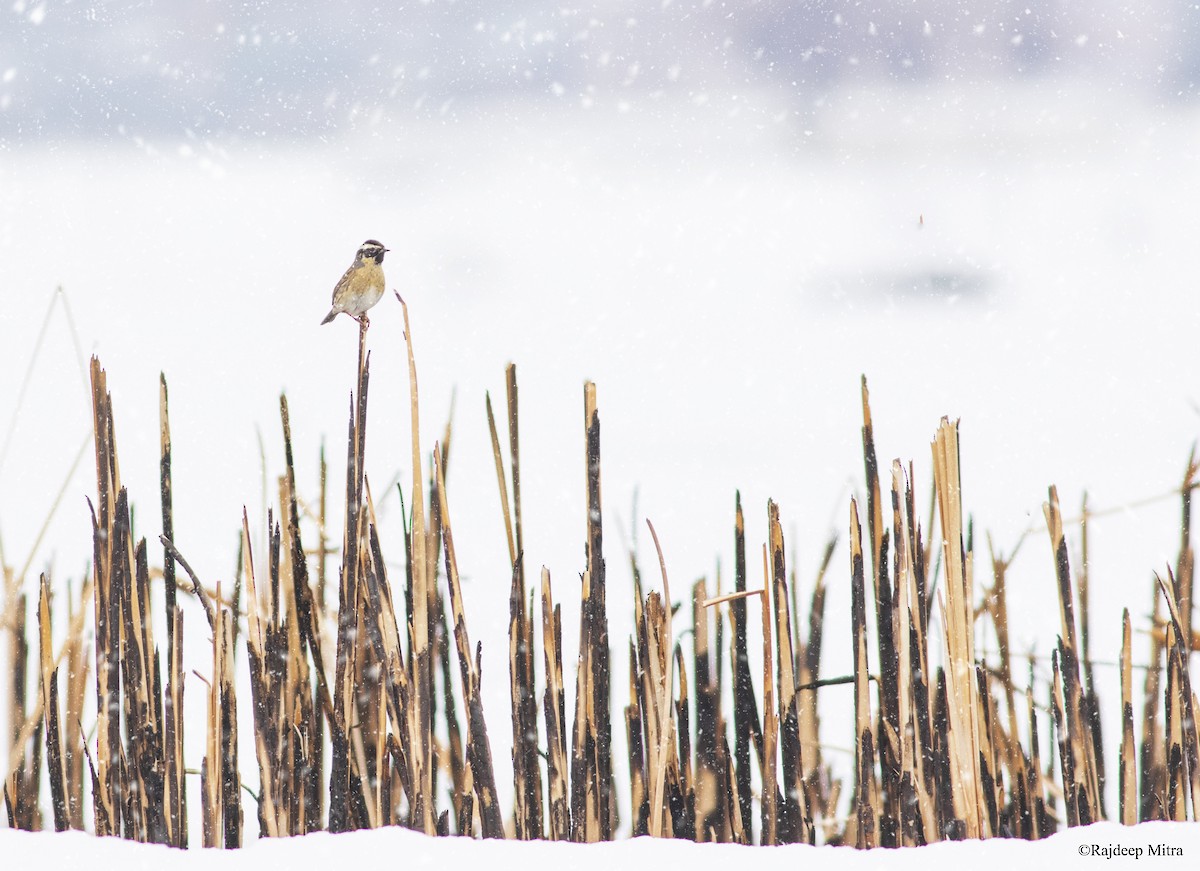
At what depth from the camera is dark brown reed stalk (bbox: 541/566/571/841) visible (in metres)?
2.11

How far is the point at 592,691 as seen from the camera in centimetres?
213

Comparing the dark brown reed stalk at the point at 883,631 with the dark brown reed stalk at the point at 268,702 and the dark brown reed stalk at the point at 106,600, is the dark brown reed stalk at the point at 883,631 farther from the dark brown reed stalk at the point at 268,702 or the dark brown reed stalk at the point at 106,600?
the dark brown reed stalk at the point at 106,600

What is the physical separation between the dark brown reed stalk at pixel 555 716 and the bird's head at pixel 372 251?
125 cm

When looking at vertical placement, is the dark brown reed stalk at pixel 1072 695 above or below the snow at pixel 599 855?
above

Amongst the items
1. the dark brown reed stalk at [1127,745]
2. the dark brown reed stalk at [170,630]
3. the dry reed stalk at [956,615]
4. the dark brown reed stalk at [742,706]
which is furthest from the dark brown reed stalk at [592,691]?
the dark brown reed stalk at [1127,745]

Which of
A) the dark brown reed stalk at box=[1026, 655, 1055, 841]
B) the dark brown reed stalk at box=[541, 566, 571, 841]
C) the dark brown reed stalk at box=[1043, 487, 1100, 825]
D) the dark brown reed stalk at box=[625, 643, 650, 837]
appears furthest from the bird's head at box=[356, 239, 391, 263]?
the dark brown reed stalk at box=[1026, 655, 1055, 841]

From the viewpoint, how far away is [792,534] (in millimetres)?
2326

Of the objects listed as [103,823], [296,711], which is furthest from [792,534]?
[103,823]

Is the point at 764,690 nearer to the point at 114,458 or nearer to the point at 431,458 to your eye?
the point at 431,458

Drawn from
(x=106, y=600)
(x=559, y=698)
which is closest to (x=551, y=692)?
(x=559, y=698)

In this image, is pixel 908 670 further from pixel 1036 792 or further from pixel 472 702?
pixel 472 702

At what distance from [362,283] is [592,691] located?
53.4 inches

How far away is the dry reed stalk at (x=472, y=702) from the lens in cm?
212

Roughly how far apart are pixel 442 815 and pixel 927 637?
1.16 meters
